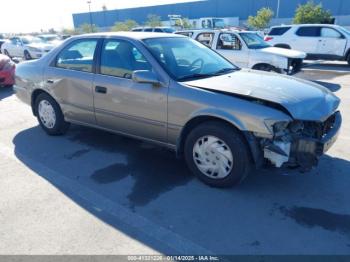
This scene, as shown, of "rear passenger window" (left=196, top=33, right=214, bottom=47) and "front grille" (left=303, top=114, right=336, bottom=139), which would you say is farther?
"rear passenger window" (left=196, top=33, right=214, bottom=47)

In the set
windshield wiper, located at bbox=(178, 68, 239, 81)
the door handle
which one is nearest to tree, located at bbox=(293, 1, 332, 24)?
windshield wiper, located at bbox=(178, 68, 239, 81)

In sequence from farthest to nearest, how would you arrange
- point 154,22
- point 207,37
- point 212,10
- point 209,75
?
1. point 212,10
2. point 154,22
3. point 207,37
4. point 209,75

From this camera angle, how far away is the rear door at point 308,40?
13.4 metres

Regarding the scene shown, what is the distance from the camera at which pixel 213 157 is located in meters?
3.49

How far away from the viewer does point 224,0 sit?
61781 millimetres

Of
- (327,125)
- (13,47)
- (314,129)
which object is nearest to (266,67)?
(327,125)

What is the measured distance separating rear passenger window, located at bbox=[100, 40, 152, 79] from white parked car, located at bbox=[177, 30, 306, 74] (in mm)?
5315

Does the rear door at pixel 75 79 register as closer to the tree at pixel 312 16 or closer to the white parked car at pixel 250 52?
the white parked car at pixel 250 52

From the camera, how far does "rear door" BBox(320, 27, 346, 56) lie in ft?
42.1

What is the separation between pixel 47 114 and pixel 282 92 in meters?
3.75

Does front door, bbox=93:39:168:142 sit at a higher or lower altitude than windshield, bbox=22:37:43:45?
higher

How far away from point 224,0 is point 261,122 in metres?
64.6

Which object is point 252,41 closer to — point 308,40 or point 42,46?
point 308,40

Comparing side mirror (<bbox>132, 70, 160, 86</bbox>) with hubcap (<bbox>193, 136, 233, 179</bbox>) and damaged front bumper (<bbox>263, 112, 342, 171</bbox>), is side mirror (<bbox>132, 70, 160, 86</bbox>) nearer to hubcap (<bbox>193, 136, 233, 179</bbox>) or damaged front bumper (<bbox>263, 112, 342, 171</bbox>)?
hubcap (<bbox>193, 136, 233, 179</bbox>)
